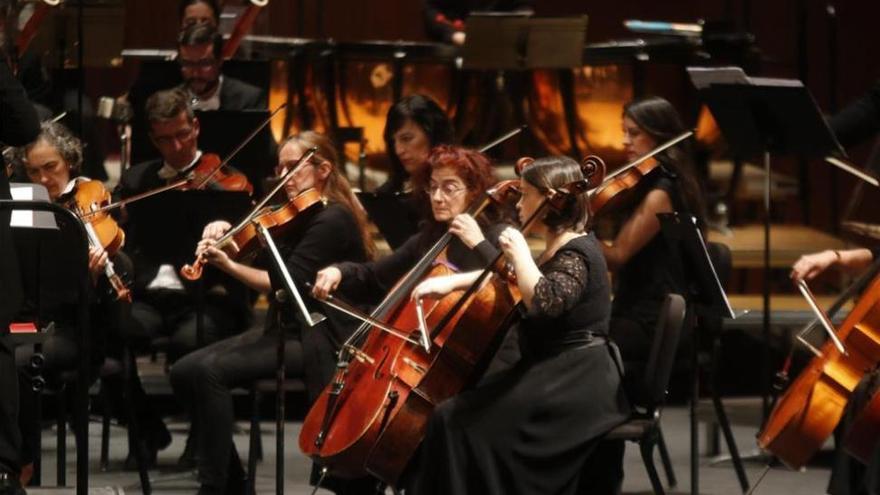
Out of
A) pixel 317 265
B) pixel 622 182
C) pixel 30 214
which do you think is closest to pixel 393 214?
pixel 317 265

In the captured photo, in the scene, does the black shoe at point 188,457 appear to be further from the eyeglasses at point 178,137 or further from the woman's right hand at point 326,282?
the woman's right hand at point 326,282

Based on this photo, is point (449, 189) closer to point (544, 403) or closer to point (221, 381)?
point (544, 403)

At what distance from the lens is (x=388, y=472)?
4676mm

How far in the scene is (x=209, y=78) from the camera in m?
6.67

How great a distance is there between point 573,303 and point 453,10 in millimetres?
3762

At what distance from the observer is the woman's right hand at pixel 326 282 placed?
4996mm

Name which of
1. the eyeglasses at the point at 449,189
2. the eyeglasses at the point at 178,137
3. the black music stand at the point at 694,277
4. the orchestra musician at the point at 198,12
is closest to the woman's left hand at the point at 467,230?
the eyeglasses at the point at 449,189

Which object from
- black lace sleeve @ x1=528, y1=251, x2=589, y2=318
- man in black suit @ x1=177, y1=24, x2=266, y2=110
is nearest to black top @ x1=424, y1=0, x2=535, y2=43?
man in black suit @ x1=177, y1=24, x2=266, y2=110

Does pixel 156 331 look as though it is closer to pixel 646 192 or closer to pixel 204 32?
pixel 204 32

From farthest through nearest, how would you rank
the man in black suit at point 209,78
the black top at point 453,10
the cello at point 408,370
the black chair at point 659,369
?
1. the black top at point 453,10
2. the man in black suit at point 209,78
3. the black chair at point 659,369
4. the cello at point 408,370

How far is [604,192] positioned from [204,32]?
1.81m

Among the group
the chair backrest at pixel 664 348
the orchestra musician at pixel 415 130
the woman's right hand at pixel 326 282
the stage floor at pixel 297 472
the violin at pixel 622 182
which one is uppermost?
the orchestra musician at pixel 415 130

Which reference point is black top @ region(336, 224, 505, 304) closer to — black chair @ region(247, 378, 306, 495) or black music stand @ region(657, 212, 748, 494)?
black chair @ region(247, 378, 306, 495)

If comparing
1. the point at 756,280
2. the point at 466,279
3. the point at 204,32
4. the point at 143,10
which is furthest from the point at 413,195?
the point at 143,10
